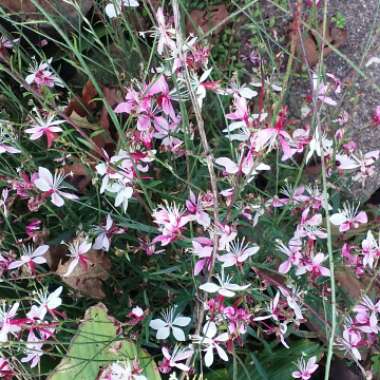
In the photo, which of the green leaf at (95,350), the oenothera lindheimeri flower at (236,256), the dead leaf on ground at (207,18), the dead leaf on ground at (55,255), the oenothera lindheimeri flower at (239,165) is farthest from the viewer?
the dead leaf on ground at (207,18)

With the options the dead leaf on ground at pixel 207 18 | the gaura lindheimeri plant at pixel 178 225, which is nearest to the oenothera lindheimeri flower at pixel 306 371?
the gaura lindheimeri plant at pixel 178 225

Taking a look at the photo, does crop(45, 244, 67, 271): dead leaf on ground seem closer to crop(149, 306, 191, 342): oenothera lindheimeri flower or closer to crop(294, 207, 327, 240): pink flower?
crop(149, 306, 191, 342): oenothera lindheimeri flower

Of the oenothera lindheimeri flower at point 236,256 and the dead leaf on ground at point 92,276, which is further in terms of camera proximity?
the dead leaf on ground at point 92,276

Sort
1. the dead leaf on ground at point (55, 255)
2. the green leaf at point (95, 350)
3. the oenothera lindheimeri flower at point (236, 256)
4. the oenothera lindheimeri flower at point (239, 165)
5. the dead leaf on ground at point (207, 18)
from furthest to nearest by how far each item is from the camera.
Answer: the dead leaf on ground at point (207, 18)
the dead leaf on ground at point (55, 255)
the green leaf at point (95, 350)
the oenothera lindheimeri flower at point (236, 256)
the oenothera lindheimeri flower at point (239, 165)

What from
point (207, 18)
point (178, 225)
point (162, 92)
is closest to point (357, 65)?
point (207, 18)

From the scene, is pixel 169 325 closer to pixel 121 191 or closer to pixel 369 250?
pixel 121 191

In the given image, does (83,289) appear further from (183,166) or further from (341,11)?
(341,11)

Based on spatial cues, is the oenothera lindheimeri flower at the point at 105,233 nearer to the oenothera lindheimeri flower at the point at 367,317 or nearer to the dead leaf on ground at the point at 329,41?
the oenothera lindheimeri flower at the point at 367,317
